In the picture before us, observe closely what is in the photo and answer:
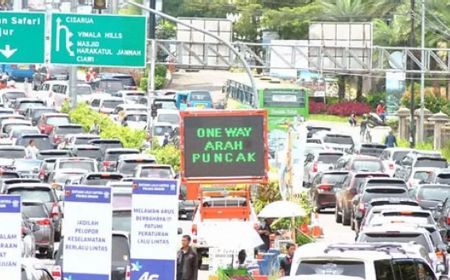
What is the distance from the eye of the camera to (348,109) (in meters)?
92.9

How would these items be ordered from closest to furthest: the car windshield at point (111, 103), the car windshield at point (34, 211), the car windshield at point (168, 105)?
the car windshield at point (34, 211) < the car windshield at point (168, 105) < the car windshield at point (111, 103)

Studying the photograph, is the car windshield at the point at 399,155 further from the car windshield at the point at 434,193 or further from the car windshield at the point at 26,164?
the car windshield at the point at 434,193

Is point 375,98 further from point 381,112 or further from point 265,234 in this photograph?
point 265,234

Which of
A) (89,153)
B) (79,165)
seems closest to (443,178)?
(79,165)

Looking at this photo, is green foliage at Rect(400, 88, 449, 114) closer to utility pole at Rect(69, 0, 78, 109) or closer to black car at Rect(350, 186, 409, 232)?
utility pole at Rect(69, 0, 78, 109)

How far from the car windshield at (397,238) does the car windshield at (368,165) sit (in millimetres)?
Answer: 22348

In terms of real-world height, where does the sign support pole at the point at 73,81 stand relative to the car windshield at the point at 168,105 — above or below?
above

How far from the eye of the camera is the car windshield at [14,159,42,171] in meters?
48.8

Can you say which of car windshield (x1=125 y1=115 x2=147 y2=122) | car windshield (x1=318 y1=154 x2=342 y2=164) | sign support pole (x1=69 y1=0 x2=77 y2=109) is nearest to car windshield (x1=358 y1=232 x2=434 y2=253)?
car windshield (x1=318 y1=154 x2=342 y2=164)

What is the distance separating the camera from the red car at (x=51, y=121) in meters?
62.3

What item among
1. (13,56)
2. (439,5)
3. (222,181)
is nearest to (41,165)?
(13,56)

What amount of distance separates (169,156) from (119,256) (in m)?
24.3

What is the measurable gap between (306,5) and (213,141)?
70.4 m

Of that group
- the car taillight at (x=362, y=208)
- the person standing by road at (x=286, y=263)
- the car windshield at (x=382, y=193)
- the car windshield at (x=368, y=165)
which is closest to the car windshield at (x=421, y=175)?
the car windshield at (x=368, y=165)
